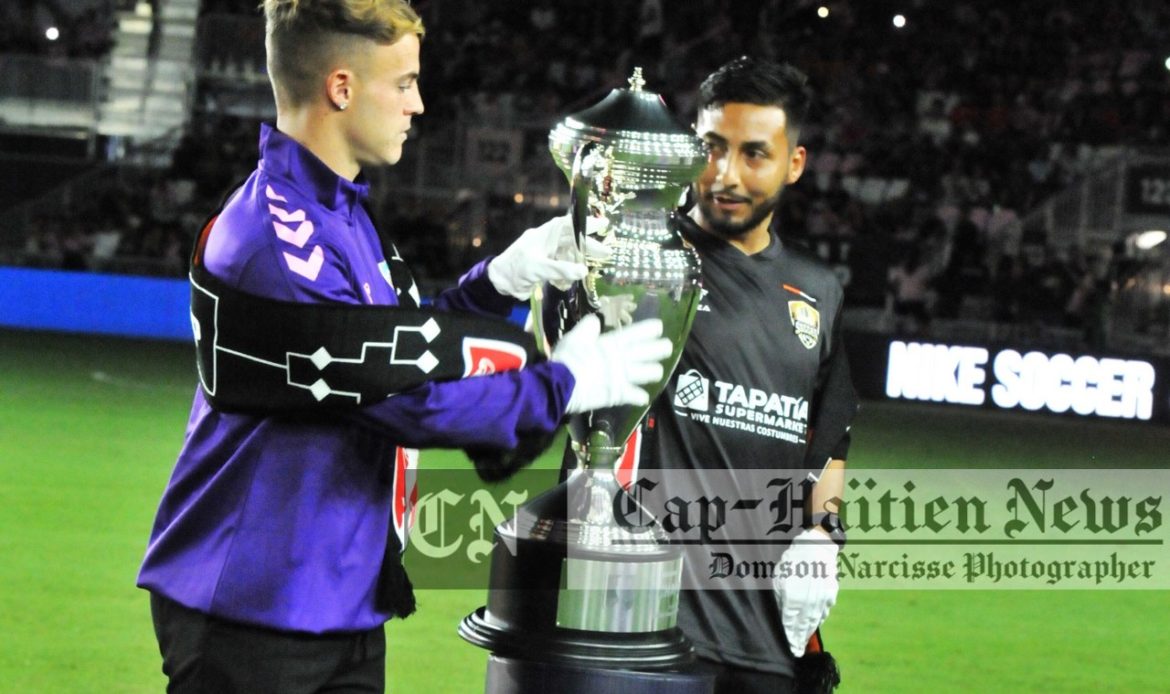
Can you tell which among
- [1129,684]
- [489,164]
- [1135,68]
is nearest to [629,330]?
[1129,684]

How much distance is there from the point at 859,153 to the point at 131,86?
9468 mm

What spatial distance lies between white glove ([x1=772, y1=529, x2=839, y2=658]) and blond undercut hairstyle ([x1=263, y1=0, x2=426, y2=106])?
129 cm

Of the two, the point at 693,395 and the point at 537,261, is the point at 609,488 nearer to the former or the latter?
the point at 537,261

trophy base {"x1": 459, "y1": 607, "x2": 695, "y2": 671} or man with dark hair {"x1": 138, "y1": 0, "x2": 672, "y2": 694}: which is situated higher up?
man with dark hair {"x1": 138, "y1": 0, "x2": 672, "y2": 694}

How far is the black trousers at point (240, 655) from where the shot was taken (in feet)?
7.68

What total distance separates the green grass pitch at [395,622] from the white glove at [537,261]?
2612mm

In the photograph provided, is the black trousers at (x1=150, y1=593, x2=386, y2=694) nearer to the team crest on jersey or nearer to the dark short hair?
the team crest on jersey

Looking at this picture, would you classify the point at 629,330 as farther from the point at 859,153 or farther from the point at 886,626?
the point at 859,153

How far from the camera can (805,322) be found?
3.20 metres

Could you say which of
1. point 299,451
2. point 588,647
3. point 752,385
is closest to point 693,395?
point 752,385

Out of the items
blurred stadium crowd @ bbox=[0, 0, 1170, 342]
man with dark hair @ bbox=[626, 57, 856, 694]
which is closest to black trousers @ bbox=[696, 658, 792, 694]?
man with dark hair @ bbox=[626, 57, 856, 694]

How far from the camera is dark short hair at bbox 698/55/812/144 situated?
10.1ft

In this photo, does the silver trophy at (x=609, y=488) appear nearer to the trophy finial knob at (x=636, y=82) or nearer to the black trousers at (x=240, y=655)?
the trophy finial knob at (x=636, y=82)

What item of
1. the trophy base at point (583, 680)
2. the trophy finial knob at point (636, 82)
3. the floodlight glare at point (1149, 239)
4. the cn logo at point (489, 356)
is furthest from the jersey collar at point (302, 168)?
the floodlight glare at point (1149, 239)
